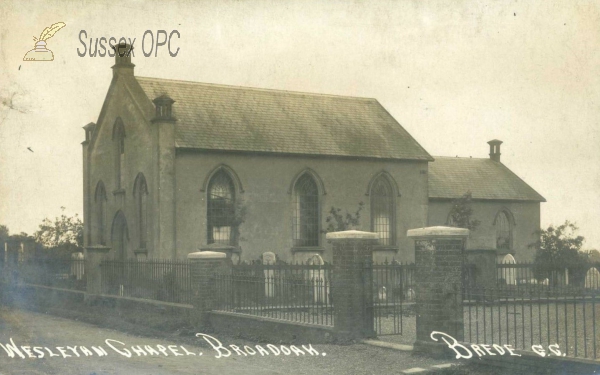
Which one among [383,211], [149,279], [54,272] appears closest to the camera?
[149,279]

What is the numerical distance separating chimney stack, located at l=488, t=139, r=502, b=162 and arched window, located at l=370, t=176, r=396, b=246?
11265 millimetres

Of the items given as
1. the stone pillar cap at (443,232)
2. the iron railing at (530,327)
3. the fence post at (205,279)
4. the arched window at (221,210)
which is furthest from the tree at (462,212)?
the stone pillar cap at (443,232)

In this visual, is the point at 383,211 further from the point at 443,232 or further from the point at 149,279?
the point at 443,232

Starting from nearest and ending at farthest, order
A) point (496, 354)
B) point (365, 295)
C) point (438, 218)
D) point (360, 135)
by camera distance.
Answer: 1. point (496, 354)
2. point (365, 295)
3. point (360, 135)
4. point (438, 218)

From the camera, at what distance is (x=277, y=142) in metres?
31.3

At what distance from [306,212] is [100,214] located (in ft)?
30.5

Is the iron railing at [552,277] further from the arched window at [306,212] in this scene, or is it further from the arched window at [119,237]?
the arched window at [119,237]

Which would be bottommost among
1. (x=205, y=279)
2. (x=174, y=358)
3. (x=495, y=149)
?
(x=174, y=358)

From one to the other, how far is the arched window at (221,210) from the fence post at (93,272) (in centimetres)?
520

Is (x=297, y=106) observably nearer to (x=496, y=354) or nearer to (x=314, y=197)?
(x=314, y=197)

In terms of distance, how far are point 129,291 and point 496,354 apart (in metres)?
14.7

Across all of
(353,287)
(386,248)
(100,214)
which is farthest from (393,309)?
(100,214)

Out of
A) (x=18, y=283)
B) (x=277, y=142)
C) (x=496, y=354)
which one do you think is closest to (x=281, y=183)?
(x=277, y=142)

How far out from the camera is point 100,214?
33969mm
